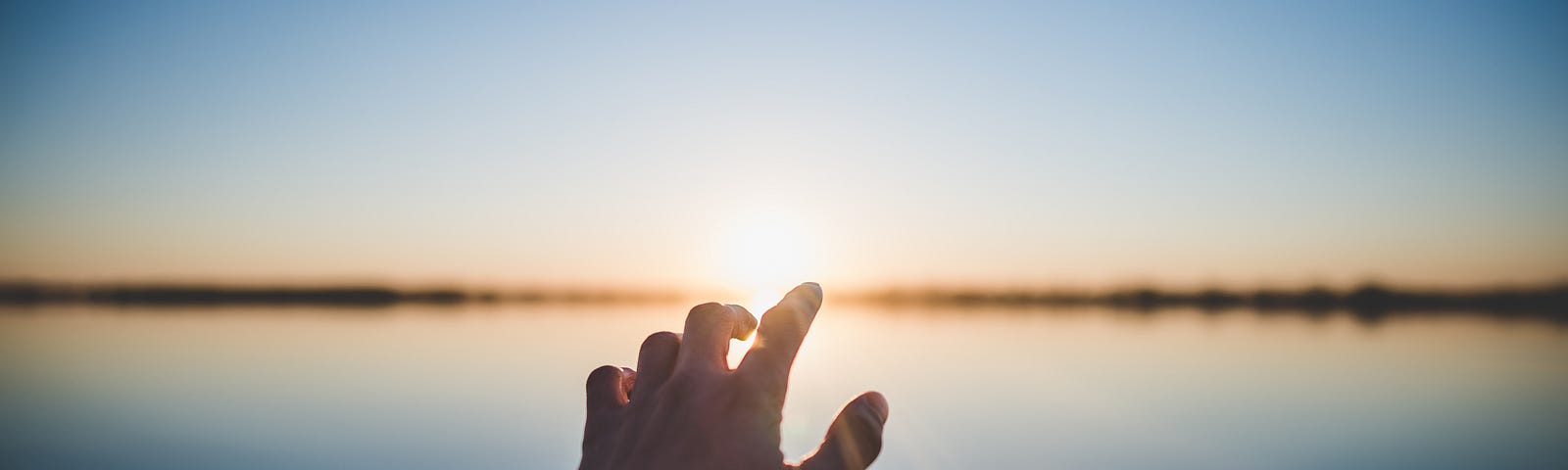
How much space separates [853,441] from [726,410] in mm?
147

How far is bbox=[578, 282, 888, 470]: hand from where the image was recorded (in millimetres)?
909

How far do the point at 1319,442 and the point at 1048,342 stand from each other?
54.5 feet

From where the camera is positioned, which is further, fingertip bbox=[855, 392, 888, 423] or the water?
the water

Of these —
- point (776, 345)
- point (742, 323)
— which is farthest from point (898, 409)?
point (776, 345)

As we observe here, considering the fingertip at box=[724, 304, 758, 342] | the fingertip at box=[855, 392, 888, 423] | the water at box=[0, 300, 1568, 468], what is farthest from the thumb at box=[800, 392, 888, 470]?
the water at box=[0, 300, 1568, 468]

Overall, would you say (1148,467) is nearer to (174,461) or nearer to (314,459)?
(314,459)

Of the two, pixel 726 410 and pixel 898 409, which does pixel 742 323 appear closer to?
pixel 726 410

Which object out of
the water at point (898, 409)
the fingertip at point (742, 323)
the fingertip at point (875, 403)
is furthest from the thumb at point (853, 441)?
the water at point (898, 409)

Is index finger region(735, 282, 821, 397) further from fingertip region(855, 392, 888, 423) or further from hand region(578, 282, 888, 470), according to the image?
fingertip region(855, 392, 888, 423)

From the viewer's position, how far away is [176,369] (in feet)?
49.0

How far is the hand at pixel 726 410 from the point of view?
35.8 inches

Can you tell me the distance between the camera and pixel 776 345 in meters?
0.94

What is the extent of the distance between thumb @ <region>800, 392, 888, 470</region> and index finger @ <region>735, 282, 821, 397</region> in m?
0.08

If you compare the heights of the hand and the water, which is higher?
the water
